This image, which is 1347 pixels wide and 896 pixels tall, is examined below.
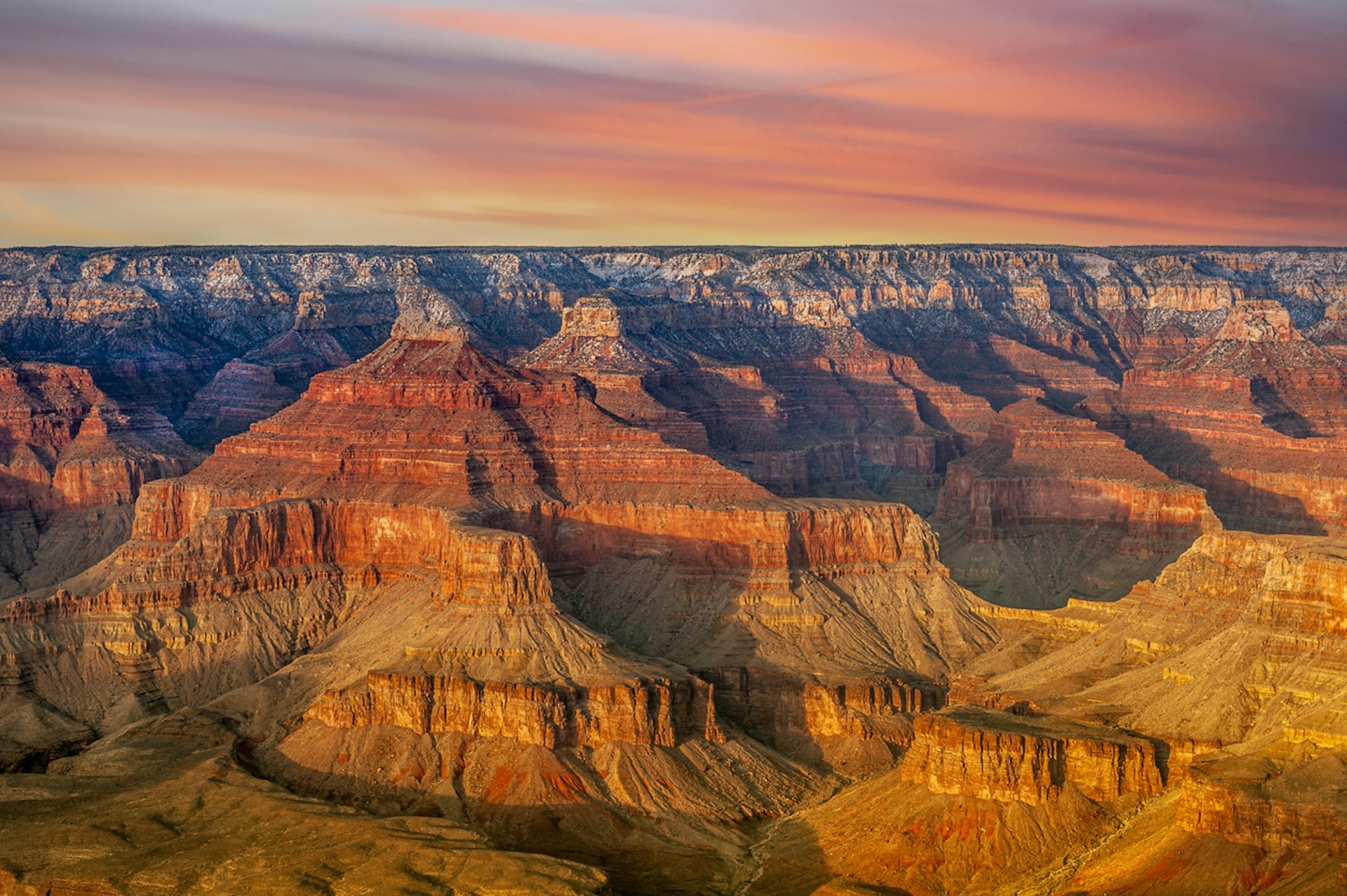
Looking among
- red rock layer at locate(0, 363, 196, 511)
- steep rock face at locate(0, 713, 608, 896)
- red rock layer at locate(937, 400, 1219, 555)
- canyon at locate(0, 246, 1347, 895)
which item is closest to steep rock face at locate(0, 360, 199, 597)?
red rock layer at locate(0, 363, 196, 511)

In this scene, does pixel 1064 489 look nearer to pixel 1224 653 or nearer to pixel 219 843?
pixel 1224 653

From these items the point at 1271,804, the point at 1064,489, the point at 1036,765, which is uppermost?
the point at 1064,489

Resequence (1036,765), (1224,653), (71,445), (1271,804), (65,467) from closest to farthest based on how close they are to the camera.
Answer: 1. (1271,804)
2. (1036,765)
3. (1224,653)
4. (65,467)
5. (71,445)

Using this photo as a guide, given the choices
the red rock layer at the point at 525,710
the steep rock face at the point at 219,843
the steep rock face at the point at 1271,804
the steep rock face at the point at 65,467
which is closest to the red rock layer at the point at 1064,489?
the red rock layer at the point at 525,710

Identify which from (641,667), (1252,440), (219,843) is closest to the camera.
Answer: (219,843)

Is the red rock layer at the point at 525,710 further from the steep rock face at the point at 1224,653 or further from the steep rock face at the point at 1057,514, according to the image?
the steep rock face at the point at 1057,514

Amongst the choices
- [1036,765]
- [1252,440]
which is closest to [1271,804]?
[1036,765]

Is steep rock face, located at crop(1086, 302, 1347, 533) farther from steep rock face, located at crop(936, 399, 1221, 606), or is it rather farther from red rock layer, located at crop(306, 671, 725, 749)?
red rock layer, located at crop(306, 671, 725, 749)

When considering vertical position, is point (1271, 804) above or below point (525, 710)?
above

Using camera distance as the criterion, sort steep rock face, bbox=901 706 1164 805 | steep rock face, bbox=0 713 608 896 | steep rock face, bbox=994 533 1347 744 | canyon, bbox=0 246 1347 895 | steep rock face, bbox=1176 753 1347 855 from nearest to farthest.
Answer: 1. steep rock face, bbox=1176 753 1347 855
2. steep rock face, bbox=0 713 608 896
3. canyon, bbox=0 246 1347 895
4. steep rock face, bbox=901 706 1164 805
5. steep rock face, bbox=994 533 1347 744
